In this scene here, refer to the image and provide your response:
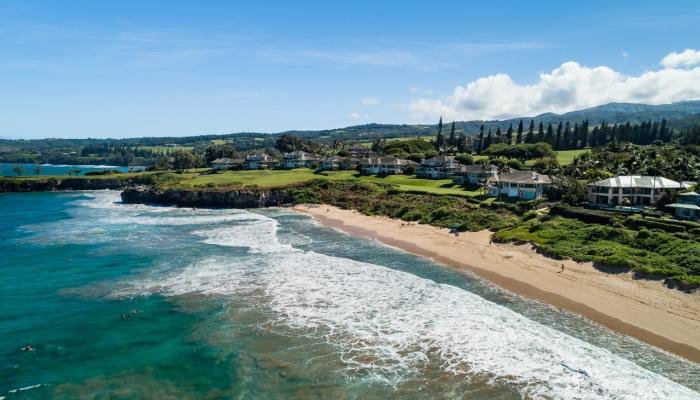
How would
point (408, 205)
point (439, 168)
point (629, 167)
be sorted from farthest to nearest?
point (439, 168)
point (629, 167)
point (408, 205)

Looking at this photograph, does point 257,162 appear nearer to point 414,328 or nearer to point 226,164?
point 226,164

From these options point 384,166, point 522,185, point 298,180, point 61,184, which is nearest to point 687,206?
point 522,185

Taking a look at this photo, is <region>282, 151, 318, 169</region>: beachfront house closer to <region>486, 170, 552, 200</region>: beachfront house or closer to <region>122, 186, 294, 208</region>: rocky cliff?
<region>122, 186, 294, 208</region>: rocky cliff

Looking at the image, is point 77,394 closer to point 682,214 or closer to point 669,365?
point 669,365

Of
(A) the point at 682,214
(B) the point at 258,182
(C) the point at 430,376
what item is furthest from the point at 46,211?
(A) the point at 682,214

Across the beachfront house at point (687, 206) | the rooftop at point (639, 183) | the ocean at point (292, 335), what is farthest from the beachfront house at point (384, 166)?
the ocean at point (292, 335)
